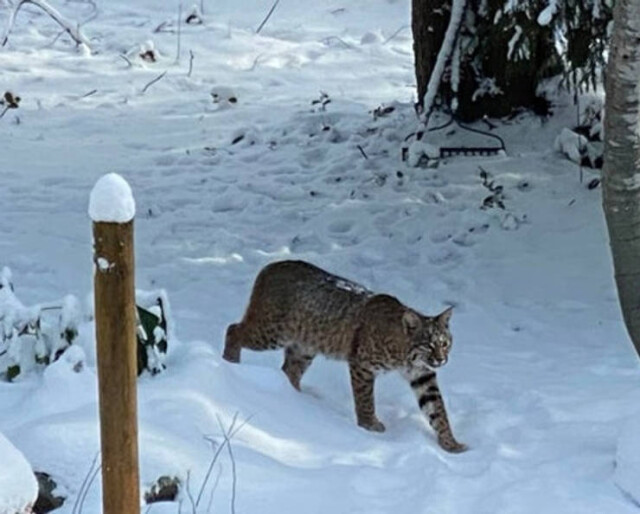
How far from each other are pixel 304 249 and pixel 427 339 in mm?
2815

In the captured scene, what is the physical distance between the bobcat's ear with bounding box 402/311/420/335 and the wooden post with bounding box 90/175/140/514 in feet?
9.10

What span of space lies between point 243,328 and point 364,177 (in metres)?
3.36

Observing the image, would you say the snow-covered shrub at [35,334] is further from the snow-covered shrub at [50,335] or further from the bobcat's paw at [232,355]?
the bobcat's paw at [232,355]

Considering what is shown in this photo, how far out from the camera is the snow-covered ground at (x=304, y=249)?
5.11 metres

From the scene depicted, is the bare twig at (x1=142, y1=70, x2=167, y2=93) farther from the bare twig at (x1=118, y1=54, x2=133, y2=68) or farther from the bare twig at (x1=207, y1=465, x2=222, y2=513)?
the bare twig at (x1=207, y1=465, x2=222, y2=513)

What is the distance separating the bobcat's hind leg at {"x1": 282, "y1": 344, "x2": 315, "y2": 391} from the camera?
6551 mm

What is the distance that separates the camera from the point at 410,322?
6.15 metres

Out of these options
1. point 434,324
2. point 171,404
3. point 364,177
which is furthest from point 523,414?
point 364,177

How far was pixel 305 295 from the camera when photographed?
653 cm

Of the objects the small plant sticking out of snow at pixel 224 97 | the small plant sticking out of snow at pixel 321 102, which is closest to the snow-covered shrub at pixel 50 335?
the small plant sticking out of snow at pixel 321 102

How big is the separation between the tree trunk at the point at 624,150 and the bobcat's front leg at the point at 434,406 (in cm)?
99

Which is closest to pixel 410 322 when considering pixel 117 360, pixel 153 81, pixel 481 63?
pixel 117 360

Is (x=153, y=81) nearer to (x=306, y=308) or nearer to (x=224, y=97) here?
(x=224, y=97)

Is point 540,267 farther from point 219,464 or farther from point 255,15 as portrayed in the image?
point 255,15
